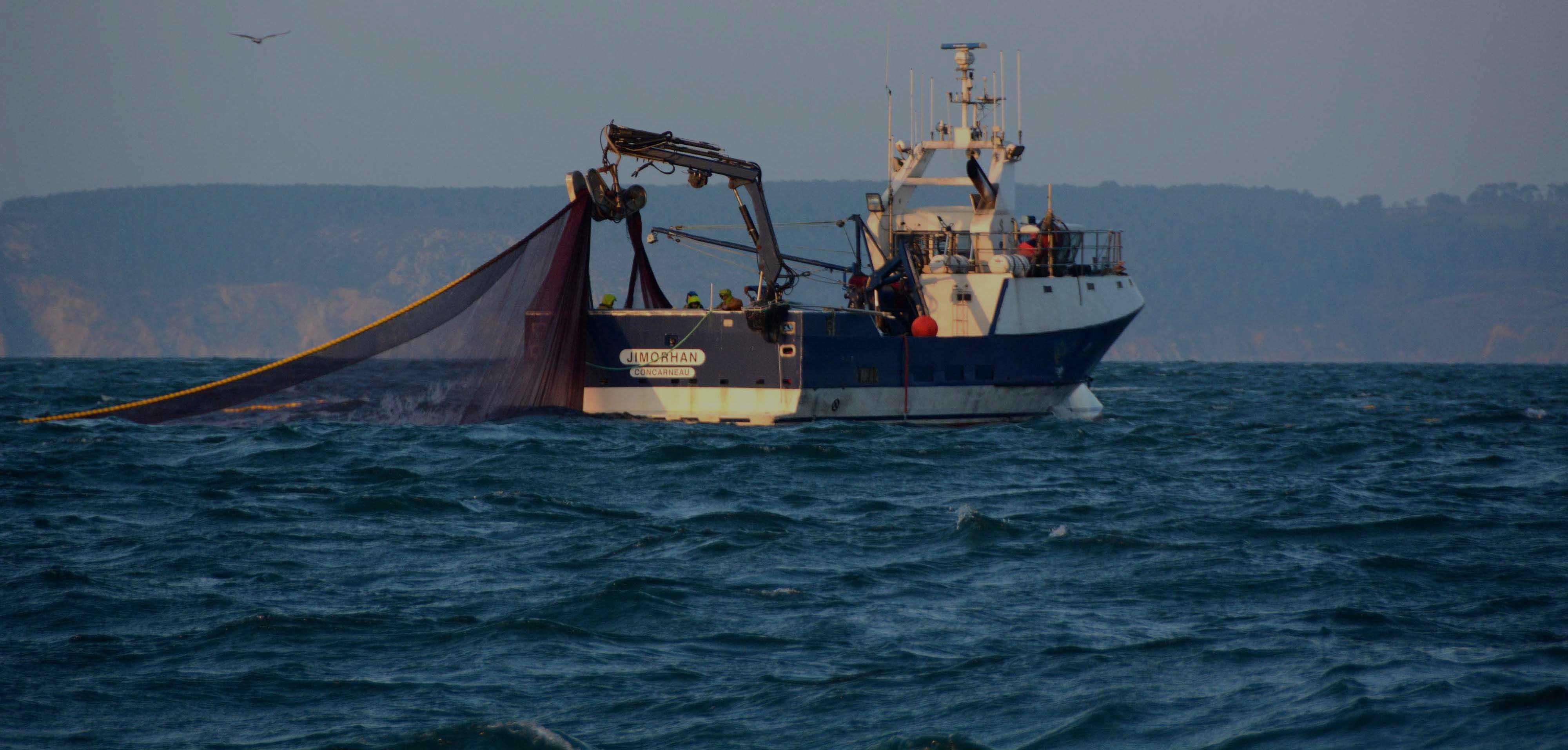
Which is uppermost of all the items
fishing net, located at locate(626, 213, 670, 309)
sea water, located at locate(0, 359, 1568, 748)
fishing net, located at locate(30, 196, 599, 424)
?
fishing net, located at locate(626, 213, 670, 309)

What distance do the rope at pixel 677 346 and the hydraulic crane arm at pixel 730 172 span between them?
3.81ft

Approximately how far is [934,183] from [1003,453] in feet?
36.2

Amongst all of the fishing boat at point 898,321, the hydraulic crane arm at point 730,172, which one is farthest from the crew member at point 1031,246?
the hydraulic crane arm at point 730,172

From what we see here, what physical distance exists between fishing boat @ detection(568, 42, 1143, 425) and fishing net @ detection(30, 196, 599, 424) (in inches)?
51.5

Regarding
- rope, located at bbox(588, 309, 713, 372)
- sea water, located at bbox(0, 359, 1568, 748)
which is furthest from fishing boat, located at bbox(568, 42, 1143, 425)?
sea water, located at bbox(0, 359, 1568, 748)

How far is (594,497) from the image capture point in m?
20.5

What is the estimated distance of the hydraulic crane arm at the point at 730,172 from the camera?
100 ft

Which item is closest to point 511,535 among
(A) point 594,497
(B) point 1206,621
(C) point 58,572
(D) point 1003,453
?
(A) point 594,497

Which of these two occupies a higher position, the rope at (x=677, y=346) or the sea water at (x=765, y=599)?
the rope at (x=677, y=346)

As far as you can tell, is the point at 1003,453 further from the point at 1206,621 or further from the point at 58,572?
the point at 58,572

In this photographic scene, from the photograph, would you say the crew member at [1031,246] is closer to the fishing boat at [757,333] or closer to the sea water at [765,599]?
the fishing boat at [757,333]

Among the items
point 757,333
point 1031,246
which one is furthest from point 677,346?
point 1031,246

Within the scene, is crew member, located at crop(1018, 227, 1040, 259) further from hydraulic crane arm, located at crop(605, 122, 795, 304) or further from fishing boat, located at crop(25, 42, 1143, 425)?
hydraulic crane arm, located at crop(605, 122, 795, 304)

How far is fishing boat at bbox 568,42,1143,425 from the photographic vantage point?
30.9m
